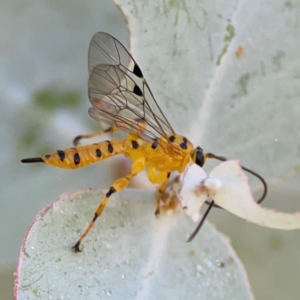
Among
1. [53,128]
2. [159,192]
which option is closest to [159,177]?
[159,192]

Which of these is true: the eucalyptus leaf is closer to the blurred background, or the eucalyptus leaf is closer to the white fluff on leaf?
the white fluff on leaf

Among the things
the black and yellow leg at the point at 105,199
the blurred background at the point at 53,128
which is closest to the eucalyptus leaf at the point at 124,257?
the black and yellow leg at the point at 105,199

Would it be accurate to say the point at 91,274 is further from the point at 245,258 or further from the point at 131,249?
the point at 245,258

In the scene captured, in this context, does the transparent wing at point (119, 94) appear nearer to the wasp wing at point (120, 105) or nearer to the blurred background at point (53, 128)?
the wasp wing at point (120, 105)

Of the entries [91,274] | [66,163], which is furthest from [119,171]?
[91,274]

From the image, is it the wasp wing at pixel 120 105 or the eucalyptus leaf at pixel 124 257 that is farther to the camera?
the wasp wing at pixel 120 105
